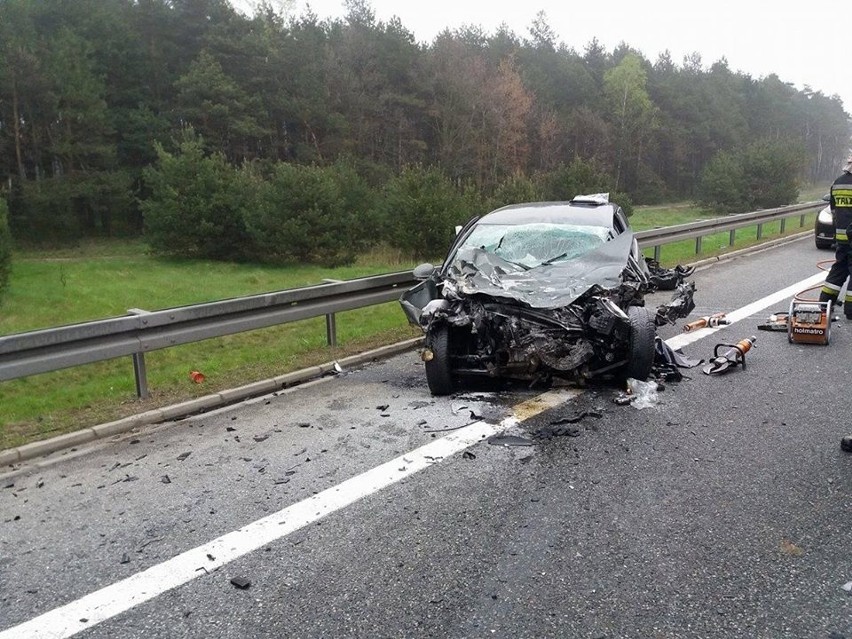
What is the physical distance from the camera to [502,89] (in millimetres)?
47812

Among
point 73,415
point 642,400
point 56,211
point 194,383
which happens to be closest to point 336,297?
point 194,383

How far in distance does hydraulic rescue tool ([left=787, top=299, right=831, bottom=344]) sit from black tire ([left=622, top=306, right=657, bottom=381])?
2.53m

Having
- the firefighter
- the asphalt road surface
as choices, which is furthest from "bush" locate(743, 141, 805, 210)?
the asphalt road surface

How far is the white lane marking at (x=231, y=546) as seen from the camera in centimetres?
282

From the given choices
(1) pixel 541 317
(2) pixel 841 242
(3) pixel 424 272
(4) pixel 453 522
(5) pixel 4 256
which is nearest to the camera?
(4) pixel 453 522

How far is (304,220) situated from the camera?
19156 millimetres

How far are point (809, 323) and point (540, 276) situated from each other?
10.5 feet

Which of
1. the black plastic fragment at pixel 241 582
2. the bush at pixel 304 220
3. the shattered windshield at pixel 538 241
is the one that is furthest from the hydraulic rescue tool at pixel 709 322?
the bush at pixel 304 220

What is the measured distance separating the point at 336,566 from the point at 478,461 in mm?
1423

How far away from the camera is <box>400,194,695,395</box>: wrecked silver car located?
18.1 ft

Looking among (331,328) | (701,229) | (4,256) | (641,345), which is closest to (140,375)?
(331,328)

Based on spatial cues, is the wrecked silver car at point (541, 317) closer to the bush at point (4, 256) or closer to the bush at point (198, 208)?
the bush at point (4, 256)

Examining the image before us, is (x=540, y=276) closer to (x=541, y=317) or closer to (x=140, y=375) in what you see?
(x=541, y=317)

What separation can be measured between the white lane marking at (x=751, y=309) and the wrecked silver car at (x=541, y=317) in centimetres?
85
